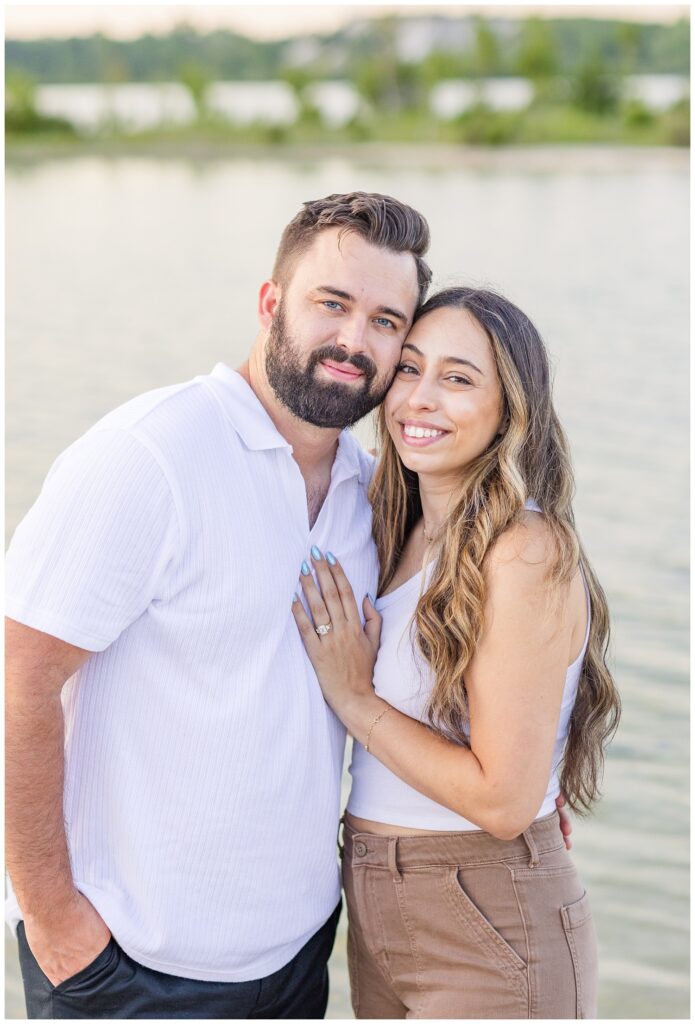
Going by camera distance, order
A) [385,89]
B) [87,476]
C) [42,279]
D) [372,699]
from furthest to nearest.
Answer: [385,89], [42,279], [372,699], [87,476]

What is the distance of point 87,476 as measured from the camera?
2367 millimetres

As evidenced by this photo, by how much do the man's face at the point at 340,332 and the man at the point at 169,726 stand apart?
124mm

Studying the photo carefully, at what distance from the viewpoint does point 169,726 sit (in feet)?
8.16

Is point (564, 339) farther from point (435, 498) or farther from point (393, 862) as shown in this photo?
point (393, 862)

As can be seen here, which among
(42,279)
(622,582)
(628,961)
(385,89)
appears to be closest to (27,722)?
(628,961)

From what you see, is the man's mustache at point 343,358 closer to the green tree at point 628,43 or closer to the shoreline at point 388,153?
the shoreline at point 388,153

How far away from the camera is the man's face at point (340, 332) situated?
2.78 meters

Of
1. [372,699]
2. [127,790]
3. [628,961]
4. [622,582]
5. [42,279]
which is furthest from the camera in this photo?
[42,279]

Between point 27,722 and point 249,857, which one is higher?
point 27,722

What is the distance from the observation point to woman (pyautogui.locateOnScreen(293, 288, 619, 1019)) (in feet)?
8.34

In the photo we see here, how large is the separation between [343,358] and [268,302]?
10.9 inches

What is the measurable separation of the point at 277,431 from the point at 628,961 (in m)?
2.65

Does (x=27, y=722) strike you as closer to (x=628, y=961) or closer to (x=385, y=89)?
(x=628, y=961)

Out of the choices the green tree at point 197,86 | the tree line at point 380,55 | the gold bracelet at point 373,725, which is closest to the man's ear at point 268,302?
the gold bracelet at point 373,725
